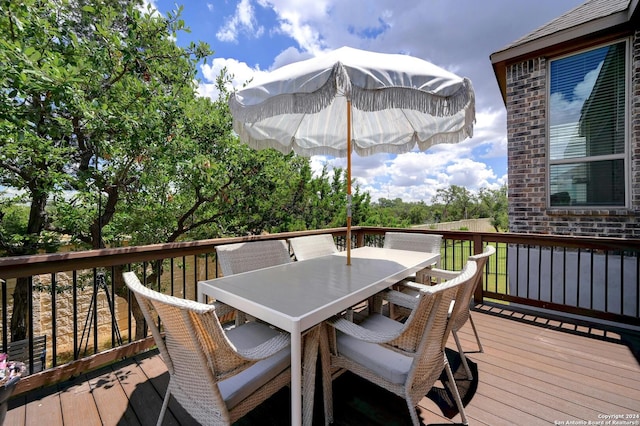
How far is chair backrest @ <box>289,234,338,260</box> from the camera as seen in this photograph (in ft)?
10.6

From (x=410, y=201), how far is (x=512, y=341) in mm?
41476

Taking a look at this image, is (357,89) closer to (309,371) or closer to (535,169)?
(309,371)

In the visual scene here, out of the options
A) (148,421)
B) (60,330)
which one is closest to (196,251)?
(148,421)

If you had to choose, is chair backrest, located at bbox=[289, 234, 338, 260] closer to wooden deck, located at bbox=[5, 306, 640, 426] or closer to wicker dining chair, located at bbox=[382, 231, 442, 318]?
wicker dining chair, located at bbox=[382, 231, 442, 318]

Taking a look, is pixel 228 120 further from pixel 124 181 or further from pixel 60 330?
pixel 60 330

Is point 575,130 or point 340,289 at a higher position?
point 575,130

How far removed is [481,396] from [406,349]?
106cm

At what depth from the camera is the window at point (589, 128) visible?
362 centimetres

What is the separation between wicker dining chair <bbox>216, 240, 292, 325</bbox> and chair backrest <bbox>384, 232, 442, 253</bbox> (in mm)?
1487

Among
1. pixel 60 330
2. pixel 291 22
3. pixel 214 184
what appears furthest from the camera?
pixel 60 330

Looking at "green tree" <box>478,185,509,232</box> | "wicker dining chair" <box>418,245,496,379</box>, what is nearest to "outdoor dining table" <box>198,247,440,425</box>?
"wicker dining chair" <box>418,245,496,379</box>

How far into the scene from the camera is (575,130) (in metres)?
3.90

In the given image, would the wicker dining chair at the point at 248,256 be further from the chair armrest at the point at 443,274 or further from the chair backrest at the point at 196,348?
the chair armrest at the point at 443,274

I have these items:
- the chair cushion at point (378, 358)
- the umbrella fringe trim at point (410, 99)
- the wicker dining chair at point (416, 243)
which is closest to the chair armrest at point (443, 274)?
the wicker dining chair at point (416, 243)
